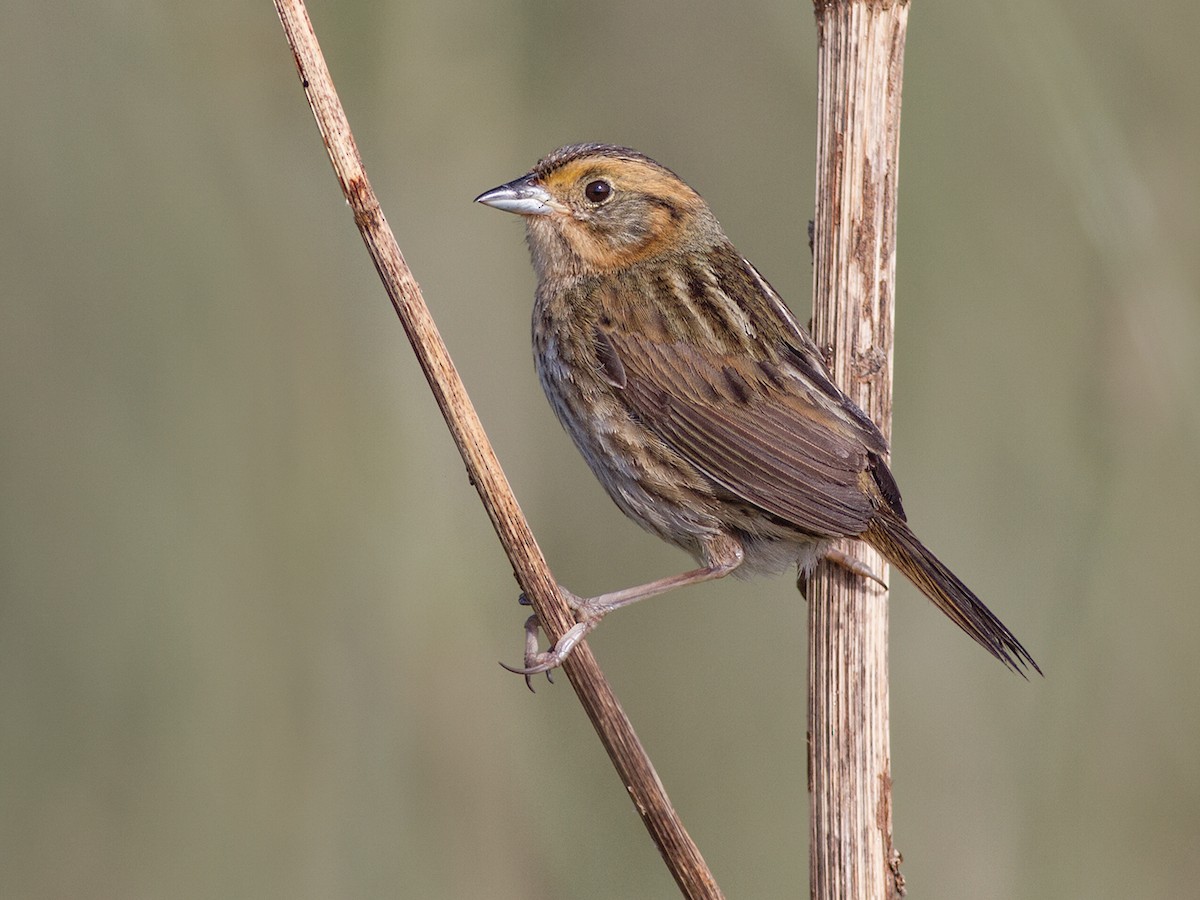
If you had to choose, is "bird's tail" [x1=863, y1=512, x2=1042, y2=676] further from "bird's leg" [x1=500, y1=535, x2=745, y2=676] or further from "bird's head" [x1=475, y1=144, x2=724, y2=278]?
"bird's head" [x1=475, y1=144, x2=724, y2=278]

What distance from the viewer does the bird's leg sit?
310 cm

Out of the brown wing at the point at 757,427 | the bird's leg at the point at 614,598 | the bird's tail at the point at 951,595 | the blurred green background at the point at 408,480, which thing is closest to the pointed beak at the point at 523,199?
the blurred green background at the point at 408,480

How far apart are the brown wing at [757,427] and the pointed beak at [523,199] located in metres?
0.44

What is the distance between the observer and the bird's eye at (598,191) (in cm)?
375

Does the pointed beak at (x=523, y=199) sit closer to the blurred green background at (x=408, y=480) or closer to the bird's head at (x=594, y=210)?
the bird's head at (x=594, y=210)

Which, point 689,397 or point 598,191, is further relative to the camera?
point 598,191

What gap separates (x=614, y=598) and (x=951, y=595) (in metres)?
0.83

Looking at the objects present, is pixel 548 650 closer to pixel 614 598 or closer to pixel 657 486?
pixel 614 598

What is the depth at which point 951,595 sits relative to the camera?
2.99 m

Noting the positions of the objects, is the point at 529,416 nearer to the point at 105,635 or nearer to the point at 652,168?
the point at 652,168

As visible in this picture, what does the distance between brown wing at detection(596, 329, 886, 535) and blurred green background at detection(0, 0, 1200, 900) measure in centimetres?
71

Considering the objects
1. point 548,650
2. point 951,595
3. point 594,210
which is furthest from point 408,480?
point 951,595

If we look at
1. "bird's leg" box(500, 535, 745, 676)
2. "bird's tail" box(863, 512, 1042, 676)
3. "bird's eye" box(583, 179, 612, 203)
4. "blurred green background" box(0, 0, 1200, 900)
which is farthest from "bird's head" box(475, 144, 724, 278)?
"bird's tail" box(863, 512, 1042, 676)

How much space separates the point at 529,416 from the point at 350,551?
78cm
